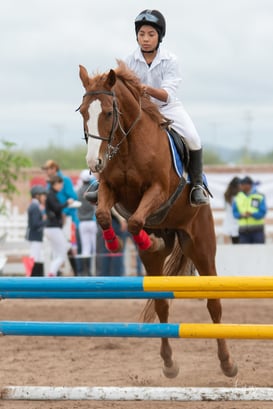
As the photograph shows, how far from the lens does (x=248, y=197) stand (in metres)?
15.1

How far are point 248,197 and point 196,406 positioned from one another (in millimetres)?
9110

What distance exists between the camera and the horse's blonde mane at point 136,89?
270 inches

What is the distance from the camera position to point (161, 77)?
7.36m

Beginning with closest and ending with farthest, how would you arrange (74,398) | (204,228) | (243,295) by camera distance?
(243,295) < (74,398) < (204,228)

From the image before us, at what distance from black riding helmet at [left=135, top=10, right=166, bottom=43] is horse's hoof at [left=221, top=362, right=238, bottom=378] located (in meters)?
2.91

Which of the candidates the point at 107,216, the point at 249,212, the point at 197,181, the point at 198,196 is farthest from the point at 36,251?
the point at 107,216

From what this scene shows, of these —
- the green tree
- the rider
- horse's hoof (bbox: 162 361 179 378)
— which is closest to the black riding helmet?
the rider

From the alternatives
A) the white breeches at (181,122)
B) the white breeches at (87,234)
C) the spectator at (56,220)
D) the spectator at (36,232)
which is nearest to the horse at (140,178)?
the white breeches at (181,122)

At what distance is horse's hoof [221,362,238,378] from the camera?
7.72 metres

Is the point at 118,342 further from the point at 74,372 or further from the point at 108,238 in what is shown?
the point at 108,238

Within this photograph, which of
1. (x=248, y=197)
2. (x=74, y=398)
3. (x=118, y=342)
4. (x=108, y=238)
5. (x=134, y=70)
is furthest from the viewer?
(x=248, y=197)

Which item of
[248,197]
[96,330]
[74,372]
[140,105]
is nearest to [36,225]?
[248,197]

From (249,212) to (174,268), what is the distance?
22.6 feet

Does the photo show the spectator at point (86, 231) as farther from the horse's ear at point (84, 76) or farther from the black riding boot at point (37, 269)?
the horse's ear at point (84, 76)
